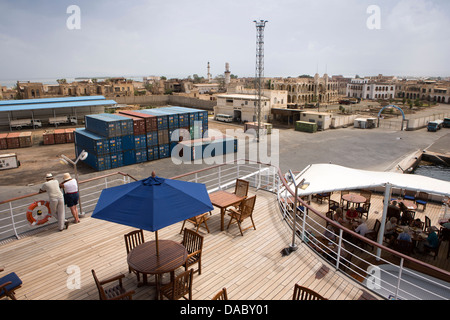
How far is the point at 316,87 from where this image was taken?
280 feet

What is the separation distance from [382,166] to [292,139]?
37.3ft

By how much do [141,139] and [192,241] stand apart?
18475mm

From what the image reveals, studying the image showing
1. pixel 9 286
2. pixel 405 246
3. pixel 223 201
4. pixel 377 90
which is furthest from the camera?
pixel 377 90

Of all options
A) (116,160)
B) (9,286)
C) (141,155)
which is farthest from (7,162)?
(9,286)

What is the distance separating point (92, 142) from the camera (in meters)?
20.9

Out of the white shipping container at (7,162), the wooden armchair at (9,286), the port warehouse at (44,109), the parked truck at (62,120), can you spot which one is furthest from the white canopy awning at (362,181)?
the parked truck at (62,120)

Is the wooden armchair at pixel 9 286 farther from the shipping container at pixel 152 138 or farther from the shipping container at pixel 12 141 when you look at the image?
the shipping container at pixel 12 141

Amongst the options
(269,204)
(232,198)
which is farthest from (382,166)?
(232,198)

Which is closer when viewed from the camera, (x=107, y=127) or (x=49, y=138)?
(x=107, y=127)

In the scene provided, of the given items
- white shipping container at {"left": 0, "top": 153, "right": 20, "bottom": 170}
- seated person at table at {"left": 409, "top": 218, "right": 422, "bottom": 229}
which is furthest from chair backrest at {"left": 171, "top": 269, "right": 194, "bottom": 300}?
white shipping container at {"left": 0, "top": 153, "right": 20, "bottom": 170}

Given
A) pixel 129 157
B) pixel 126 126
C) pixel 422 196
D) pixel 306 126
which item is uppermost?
pixel 126 126

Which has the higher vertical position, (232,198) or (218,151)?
(232,198)

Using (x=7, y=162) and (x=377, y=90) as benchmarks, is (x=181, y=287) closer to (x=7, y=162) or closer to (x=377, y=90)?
(x=7, y=162)
